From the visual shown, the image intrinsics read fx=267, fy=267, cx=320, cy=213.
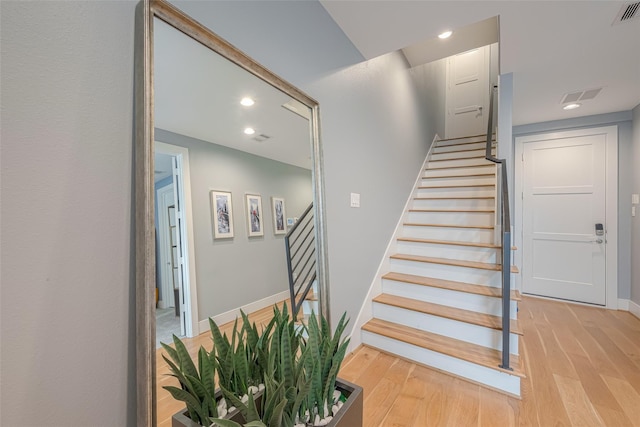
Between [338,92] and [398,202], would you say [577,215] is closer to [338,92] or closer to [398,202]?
[398,202]

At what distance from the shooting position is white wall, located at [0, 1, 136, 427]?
583 millimetres

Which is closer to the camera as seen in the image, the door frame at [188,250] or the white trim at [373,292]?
the door frame at [188,250]

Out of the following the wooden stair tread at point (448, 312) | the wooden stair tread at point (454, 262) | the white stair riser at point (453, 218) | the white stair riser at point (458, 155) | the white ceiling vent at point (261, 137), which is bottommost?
the wooden stair tread at point (448, 312)

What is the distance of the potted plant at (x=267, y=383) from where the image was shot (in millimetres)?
781

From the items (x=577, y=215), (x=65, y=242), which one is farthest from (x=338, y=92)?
(x=577, y=215)

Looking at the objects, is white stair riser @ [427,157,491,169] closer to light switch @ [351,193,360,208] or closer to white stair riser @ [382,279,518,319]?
white stair riser @ [382,279,518,319]

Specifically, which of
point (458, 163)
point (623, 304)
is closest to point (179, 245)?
point (458, 163)

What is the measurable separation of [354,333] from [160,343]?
1504mm

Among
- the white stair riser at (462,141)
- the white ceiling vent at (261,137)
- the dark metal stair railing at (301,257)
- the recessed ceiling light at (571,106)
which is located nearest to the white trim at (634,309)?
the recessed ceiling light at (571,106)

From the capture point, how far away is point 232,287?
3.59 ft

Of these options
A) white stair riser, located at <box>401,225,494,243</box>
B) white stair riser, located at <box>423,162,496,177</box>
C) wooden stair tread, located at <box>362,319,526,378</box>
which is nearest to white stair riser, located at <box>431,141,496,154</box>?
white stair riser, located at <box>423,162,496,177</box>

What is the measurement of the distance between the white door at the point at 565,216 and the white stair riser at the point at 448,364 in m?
2.63

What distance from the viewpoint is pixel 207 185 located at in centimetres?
103

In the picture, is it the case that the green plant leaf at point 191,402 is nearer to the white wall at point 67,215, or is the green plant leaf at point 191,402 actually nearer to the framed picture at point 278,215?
the white wall at point 67,215
